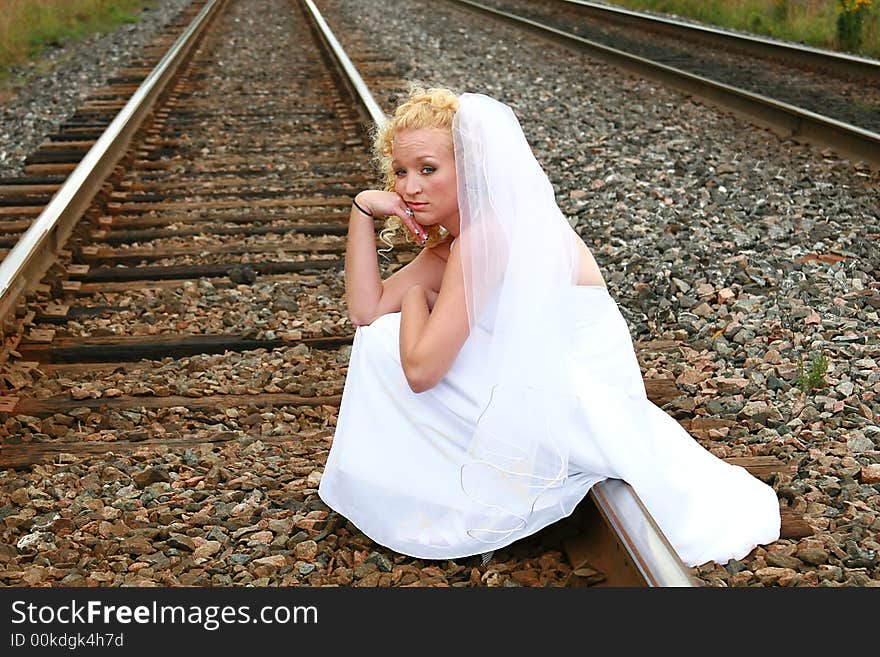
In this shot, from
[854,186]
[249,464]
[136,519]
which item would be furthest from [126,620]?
[854,186]

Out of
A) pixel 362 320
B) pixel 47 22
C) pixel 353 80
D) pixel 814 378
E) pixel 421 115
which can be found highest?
pixel 421 115

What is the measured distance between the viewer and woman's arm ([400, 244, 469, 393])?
2895 mm

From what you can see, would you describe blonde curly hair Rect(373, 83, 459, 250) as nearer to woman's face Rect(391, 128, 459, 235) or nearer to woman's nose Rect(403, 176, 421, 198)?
woman's face Rect(391, 128, 459, 235)

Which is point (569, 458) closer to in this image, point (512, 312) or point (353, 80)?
point (512, 312)

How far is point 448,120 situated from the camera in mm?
2941

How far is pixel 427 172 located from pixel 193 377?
1.68 metres

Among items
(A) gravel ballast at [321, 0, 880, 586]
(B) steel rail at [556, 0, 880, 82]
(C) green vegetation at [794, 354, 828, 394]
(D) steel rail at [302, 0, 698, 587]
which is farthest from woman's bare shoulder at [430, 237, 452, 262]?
(B) steel rail at [556, 0, 880, 82]

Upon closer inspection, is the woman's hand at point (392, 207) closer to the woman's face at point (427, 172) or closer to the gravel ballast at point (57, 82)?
the woman's face at point (427, 172)

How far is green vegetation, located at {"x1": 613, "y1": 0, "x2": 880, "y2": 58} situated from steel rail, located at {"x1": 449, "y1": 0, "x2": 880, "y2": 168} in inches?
106

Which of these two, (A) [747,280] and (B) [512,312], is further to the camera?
(A) [747,280]

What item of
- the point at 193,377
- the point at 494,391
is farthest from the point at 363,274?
the point at 193,377

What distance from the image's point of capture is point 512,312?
286 cm

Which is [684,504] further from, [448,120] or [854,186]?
[854,186]

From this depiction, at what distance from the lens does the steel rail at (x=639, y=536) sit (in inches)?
98.0
